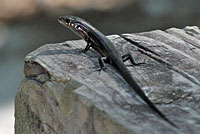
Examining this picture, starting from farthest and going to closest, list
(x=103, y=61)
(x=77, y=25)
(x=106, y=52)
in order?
(x=77, y=25) → (x=106, y=52) → (x=103, y=61)

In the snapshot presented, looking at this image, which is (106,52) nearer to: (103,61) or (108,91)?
(103,61)

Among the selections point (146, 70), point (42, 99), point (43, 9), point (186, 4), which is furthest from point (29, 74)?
point (186, 4)

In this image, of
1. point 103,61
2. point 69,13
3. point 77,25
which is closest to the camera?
point 103,61

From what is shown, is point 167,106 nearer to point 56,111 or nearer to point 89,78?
point 89,78

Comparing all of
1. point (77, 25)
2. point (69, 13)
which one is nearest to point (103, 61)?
point (77, 25)

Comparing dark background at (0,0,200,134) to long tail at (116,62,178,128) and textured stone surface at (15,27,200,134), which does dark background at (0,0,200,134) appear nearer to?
textured stone surface at (15,27,200,134)

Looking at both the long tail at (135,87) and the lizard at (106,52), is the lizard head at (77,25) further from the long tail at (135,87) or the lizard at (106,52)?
the long tail at (135,87)
